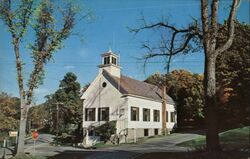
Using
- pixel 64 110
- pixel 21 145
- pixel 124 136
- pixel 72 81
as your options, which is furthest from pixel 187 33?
pixel 72 81

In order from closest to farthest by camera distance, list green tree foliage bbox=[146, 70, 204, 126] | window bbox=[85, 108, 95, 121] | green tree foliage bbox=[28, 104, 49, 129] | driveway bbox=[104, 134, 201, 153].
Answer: driveway bbox=[104, 134, 201, 153] → window bbox=[85, 108, 95, 121] → green tree foliage bbox=[146, 70, 204, 126] → green tree foliage bbox=[28, 104, 49, 129]

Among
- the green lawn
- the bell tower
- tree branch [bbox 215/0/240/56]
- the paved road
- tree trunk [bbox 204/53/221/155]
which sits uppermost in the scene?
the bell tower

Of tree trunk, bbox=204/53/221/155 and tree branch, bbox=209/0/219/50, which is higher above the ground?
tree branch, bbox=209/0/219/50

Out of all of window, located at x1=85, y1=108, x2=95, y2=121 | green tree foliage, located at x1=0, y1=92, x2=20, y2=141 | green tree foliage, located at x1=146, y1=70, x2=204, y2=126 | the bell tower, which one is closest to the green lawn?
the bell tower

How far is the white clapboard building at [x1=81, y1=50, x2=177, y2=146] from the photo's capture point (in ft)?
89.9

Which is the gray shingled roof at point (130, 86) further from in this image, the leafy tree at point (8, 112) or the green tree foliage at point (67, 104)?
the leafy tree at point (8, 112)

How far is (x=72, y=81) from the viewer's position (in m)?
45.9

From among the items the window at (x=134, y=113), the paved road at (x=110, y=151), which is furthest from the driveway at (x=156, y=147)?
the window at (x=134, y=113)

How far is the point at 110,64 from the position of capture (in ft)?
94.7

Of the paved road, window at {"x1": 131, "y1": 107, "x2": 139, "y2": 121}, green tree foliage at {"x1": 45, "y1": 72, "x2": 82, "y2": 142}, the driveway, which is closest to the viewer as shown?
the paved road

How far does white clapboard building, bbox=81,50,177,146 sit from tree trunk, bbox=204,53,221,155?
706 inches

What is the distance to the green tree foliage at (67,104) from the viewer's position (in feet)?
123

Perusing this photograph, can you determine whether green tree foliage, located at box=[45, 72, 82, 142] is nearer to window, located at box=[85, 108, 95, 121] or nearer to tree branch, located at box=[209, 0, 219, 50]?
window, located at box=[85, 108, 95, 121]

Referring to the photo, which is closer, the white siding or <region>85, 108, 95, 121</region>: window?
the white siding
